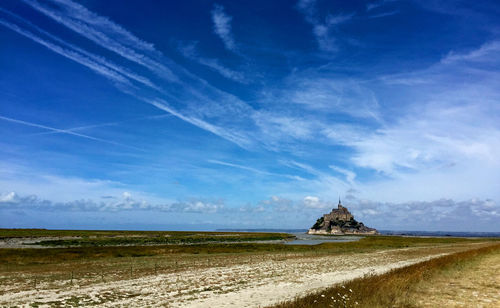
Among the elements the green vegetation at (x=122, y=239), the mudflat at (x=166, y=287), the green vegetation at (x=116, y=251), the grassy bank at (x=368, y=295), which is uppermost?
the grassy bank at (x=368, y=295)

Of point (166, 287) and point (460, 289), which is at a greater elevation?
point (460, 289)

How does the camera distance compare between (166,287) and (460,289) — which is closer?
(460,289)

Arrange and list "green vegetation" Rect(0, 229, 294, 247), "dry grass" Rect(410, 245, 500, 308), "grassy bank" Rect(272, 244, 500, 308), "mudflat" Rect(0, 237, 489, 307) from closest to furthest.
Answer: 1. "grassy bank" Rect(272, 244, 500, 308)
2. "dry grass" Rect(410, 245, 500, 308)
3. "mudflat" Rect(0, 237, 489, 307)
4. "green vegetation" Rect(0, 229, 294, 247)

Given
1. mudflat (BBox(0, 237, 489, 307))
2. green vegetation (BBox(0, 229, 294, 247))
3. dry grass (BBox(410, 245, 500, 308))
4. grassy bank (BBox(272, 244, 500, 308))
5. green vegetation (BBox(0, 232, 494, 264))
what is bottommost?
green vegetation (BBox(0, 229, 294, 247))

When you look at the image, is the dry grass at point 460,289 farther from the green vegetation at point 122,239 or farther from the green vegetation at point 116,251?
the green vegetation at point 122,239

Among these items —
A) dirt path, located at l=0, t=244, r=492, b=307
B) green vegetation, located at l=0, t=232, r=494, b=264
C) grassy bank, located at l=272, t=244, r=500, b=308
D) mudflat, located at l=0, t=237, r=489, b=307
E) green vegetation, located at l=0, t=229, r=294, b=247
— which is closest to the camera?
grassy bank, located at l=272, t=244, r=500, b=308

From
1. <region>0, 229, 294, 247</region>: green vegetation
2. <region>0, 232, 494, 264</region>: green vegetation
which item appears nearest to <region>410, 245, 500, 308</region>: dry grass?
<region>0, 232, 494, 264</region>: green vegetation

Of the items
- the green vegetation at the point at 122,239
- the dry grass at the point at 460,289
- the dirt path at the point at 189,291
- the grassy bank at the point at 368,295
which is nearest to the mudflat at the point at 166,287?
the dirt path at the point at 189,291

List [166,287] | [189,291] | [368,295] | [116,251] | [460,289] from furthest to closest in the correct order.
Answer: [116,251], [166,287], [189,291], [460,289], [368,295]

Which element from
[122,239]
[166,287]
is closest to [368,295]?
[166,287]

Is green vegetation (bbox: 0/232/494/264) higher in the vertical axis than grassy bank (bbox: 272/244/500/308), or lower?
lower

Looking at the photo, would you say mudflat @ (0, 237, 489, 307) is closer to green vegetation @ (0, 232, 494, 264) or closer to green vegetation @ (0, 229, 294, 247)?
green vegetation @ (0, 232, 494, 264)

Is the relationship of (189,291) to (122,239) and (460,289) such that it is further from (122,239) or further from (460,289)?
(122,239)

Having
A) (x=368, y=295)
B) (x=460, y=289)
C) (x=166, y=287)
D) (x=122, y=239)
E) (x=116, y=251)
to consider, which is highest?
(x=368, y=295)
